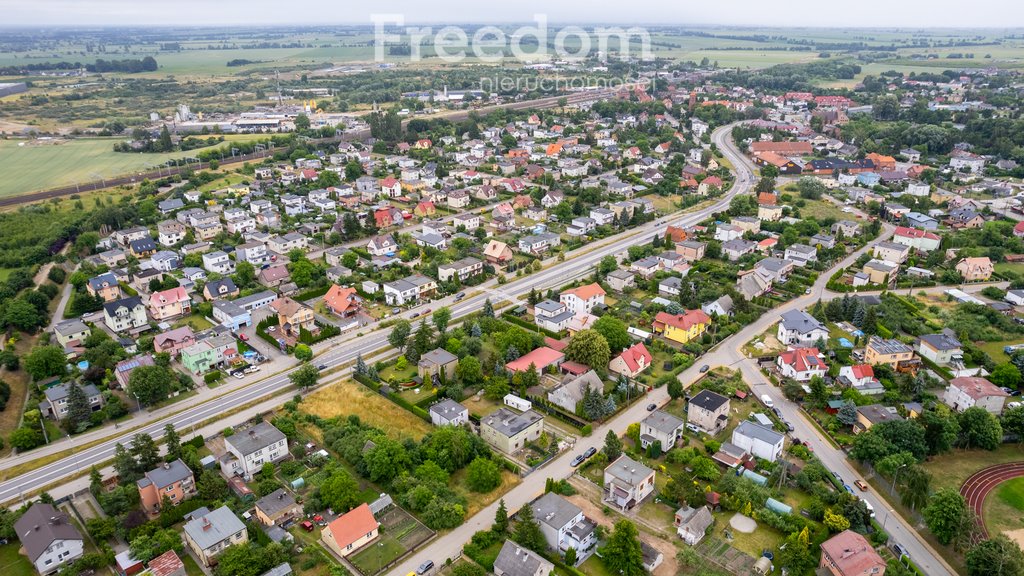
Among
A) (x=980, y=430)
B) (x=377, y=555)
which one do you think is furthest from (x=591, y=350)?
(x=980, y=430)

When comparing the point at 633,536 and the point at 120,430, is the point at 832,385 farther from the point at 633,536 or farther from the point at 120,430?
Answer: the point at 120,430

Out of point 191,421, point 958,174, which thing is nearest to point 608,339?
point 191,421

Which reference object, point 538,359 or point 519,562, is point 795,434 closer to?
point 538,359

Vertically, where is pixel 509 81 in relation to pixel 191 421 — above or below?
above

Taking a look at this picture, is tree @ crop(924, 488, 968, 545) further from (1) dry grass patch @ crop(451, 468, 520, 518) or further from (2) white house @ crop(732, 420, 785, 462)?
(1) dry grass patch @ crop(451, 468, 520, 518)

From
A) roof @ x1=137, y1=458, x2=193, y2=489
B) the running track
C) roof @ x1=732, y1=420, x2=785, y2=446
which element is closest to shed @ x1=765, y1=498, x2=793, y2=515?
roof @ x1=732, y1=420, x2=785, y2=446

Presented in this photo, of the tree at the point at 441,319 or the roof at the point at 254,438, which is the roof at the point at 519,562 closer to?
the roof at the point at 254,438
